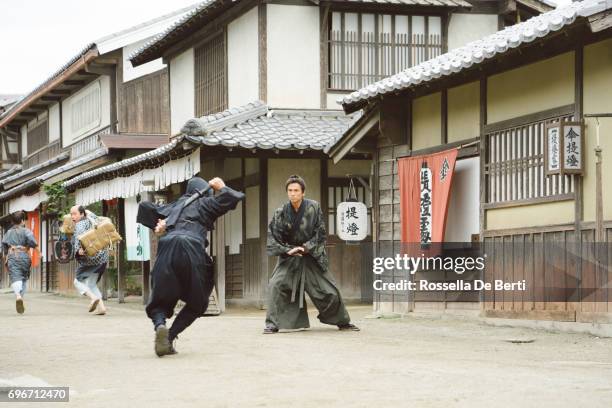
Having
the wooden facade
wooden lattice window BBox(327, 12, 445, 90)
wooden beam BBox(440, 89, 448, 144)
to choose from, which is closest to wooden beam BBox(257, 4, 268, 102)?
wooden lattice window BBox(327, 12, 445, 90)

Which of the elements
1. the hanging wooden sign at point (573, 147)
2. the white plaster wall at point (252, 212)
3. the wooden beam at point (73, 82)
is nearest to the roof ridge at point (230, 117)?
the white plaster wall at point (252, 212)

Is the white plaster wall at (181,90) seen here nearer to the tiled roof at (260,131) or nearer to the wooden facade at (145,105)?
the wooden facade at (145,105)

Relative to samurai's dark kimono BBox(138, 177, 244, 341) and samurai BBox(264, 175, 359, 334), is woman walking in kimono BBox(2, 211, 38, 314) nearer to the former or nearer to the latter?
samurai BBox(264, 175, 359, 334)

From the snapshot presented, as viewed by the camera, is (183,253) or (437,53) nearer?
(183,253)

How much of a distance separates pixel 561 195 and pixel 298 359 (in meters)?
4.76

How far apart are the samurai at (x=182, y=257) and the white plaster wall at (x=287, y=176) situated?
9.79 meters

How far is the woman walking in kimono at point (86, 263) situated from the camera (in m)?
19.3

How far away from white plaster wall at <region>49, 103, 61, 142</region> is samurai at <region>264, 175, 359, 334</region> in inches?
965

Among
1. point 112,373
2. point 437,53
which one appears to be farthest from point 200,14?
point 112,373

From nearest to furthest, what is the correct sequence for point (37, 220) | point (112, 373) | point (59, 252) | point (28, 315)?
point (112, 373) → point (28, 315) → point (59, 252) → point (37, 220)

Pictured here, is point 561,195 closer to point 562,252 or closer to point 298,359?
point 562,252

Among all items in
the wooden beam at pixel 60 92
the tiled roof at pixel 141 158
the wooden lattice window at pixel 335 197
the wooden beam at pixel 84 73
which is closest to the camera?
the tiled roof at pixel 141 158

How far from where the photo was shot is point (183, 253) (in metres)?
10.7

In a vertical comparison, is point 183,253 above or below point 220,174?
below
